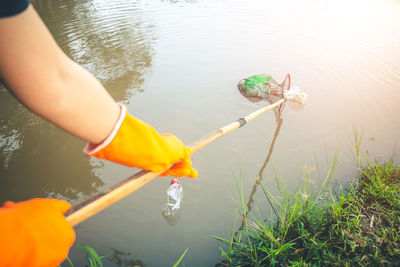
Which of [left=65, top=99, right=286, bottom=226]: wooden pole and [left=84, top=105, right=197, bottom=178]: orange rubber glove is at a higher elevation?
[left=84, top=105, right=197, bottom=178]: orange rubber glove

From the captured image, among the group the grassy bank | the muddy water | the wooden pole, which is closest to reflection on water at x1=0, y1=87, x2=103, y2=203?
the muddy water

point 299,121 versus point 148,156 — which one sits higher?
point 148,156

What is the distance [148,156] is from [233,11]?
36.4ft

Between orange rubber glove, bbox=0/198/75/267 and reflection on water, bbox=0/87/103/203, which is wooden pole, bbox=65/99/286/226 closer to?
orange rubber glove, bbox=0/198/75/267

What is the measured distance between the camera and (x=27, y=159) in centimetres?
311

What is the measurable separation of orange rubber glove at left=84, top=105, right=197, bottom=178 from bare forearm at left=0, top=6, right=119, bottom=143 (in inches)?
2.9

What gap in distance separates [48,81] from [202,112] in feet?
11.7

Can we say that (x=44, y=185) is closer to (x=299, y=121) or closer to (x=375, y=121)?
(x=299, y=121)

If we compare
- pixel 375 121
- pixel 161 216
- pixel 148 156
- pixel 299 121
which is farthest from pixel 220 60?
pixel 148 156

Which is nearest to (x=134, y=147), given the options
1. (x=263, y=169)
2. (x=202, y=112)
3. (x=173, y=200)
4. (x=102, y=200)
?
(x=102, y=200)

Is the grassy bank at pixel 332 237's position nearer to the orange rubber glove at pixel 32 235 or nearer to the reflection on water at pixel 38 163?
the orange rubber glove at pixel 32 235

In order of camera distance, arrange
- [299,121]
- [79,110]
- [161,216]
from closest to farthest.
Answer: [79,110] < [161,216] < [299,121]

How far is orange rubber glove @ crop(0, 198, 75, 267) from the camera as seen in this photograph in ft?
2.54

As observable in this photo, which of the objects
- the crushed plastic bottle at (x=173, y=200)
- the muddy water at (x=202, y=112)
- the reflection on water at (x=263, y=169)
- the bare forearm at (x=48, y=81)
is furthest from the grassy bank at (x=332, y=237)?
the bare forearm at (x=48, y=81)
